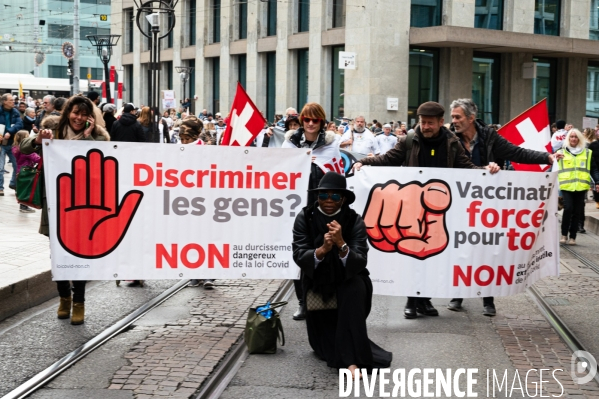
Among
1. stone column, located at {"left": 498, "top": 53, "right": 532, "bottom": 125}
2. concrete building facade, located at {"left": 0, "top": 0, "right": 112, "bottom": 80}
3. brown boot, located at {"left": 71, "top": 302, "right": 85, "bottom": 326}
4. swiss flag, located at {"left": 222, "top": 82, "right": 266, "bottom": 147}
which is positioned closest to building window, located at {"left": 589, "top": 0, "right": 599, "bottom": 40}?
stone column, located at {"left": 498, "top": 53, "right": 532, "bottom": 125}

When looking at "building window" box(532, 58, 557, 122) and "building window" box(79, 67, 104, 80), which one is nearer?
"building window" box(532, 58, 557, 122)

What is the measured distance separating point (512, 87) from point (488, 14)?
3.58 m

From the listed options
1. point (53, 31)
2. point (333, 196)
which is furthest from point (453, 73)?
point (53, 31)

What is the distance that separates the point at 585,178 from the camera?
46.5 feet

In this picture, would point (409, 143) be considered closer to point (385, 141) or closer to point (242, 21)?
point (385, 141)

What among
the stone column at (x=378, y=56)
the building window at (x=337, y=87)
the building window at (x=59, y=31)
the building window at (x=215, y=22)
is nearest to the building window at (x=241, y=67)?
the building window at (x=215, y=22)

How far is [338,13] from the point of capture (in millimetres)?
38344

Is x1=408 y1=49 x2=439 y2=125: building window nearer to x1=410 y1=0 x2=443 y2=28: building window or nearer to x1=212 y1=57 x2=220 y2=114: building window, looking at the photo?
x1=410 y1=0 x2=443 y2=28: building window

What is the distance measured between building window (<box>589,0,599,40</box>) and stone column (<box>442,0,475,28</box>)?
7.96 meters

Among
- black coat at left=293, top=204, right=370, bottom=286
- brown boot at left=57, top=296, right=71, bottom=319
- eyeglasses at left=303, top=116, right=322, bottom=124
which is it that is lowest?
brown boot at left=57, top=296, right=71, bottom=319

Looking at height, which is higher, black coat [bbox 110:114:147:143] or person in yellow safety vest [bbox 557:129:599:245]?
black coat [bbox 110:114:147:143]

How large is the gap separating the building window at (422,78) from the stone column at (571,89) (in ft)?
26.0

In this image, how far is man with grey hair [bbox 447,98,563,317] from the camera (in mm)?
8352

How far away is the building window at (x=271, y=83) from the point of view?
43.3m
